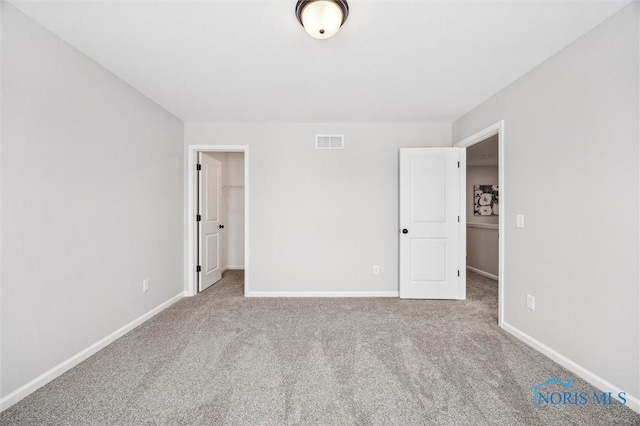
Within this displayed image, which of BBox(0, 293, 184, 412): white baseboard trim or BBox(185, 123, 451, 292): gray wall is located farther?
BBox(185, 123, 451, 292): gray wall

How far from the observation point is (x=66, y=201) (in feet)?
6.42

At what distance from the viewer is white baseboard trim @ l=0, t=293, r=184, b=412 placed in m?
1.59

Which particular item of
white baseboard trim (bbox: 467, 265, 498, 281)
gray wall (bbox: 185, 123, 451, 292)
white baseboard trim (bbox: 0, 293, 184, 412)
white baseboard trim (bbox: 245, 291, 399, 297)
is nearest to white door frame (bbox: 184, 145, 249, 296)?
gray wall (bbox: 185, 123, 451, 292)

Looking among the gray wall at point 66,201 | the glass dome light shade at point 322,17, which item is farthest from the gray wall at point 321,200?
the glass dome light shade at point 322,17

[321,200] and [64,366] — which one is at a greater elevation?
[321,200]

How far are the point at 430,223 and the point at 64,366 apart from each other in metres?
3.83

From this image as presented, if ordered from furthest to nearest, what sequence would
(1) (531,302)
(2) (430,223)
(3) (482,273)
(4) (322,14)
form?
1. (3) (482,273)
2. (2) (430,223)
3. (1) (531,302)
4. (4) (322,14)

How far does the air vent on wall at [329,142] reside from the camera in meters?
3.69

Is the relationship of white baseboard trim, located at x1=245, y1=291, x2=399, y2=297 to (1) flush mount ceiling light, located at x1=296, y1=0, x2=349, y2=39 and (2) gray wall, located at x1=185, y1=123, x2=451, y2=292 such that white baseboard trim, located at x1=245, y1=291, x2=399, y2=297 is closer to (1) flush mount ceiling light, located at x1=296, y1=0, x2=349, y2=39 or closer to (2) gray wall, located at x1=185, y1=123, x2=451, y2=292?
(2) gray wall, located at x1=185, y1=123, x2=451, y2=292

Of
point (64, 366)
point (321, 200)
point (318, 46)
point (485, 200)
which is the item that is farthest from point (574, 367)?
point (485, 200)

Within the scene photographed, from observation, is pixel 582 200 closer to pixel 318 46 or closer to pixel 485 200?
pixel 318 46

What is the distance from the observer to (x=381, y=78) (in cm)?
247

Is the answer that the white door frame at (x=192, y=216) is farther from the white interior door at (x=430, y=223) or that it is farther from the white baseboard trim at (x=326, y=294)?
the white interior door at (x=430, y=223)

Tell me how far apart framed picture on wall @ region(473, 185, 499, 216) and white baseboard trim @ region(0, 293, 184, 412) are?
6.14 metres
